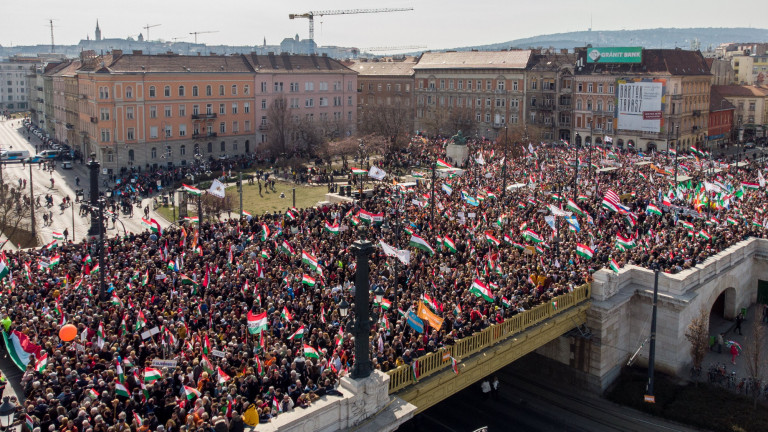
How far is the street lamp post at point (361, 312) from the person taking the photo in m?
15.9

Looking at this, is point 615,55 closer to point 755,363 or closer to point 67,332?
point 755,363

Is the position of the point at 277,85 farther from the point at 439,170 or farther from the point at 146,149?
the point at 439,170

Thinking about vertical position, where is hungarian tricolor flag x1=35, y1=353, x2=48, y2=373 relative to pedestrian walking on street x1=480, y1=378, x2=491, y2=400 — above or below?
above

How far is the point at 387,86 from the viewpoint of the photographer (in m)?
107

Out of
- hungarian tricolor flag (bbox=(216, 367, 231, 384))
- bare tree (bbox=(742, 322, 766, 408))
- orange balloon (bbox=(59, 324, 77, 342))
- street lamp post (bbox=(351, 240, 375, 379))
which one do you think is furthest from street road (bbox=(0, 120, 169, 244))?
bare tree (bbox=(742, 322, 766, 408))

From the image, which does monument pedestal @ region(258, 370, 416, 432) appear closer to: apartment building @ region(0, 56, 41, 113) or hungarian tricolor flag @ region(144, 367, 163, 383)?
hungarian tricolor flag @ region(144, 367, 163, 383)

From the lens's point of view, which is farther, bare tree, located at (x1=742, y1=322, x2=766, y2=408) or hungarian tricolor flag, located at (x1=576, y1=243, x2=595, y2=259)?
hungarian tricolor flag, located at (x1=576, y1=243, x2=595, y2=259)

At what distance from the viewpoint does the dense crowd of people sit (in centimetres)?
1655

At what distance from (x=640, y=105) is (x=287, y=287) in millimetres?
66627

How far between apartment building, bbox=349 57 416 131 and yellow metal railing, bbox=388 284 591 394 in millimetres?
77837

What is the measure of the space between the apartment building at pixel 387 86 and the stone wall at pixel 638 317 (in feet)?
246

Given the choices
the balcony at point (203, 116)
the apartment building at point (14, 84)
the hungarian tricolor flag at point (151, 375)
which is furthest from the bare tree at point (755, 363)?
the apartment building at point (14, 84)

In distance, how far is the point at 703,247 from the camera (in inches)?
Answer: 1236

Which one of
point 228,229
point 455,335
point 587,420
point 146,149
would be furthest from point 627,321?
point 146,149
